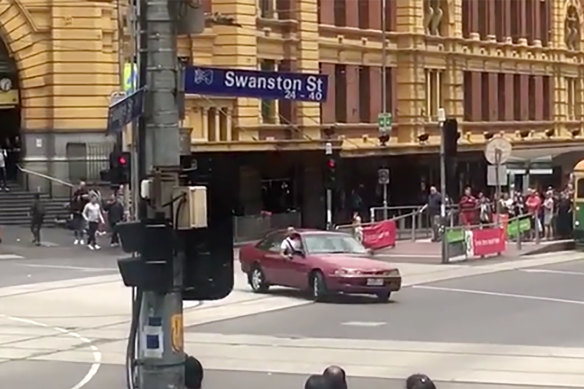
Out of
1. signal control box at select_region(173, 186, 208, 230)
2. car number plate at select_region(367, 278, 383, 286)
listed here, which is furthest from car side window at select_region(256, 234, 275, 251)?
signal control box at select_region(173, 186, 208, 230)

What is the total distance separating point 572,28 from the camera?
7600 centimetres

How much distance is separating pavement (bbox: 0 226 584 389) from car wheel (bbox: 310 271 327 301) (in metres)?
0.30

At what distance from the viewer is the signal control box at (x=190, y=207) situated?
25.8ft

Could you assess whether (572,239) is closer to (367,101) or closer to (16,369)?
(367,101)

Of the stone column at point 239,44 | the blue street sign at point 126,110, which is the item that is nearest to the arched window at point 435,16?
the stone column at point 239,44

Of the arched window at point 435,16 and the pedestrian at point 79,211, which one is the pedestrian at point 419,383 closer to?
the pedestrian at point 79,211

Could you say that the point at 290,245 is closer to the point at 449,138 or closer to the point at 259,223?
the point at 449,138

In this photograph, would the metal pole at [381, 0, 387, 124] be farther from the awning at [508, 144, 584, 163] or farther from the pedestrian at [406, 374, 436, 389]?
the pedestrian at [406, 374, 436, 389]

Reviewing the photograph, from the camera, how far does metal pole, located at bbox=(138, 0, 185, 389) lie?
26.5 feet

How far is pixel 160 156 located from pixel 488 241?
31.9 metres

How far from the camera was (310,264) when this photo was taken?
26.8 metres

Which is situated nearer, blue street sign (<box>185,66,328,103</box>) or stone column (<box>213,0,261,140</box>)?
blue street sign (<box>185,66,328,103</box>)

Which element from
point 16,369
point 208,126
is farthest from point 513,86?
point 16,369

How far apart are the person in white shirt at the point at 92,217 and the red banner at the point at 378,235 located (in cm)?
822
